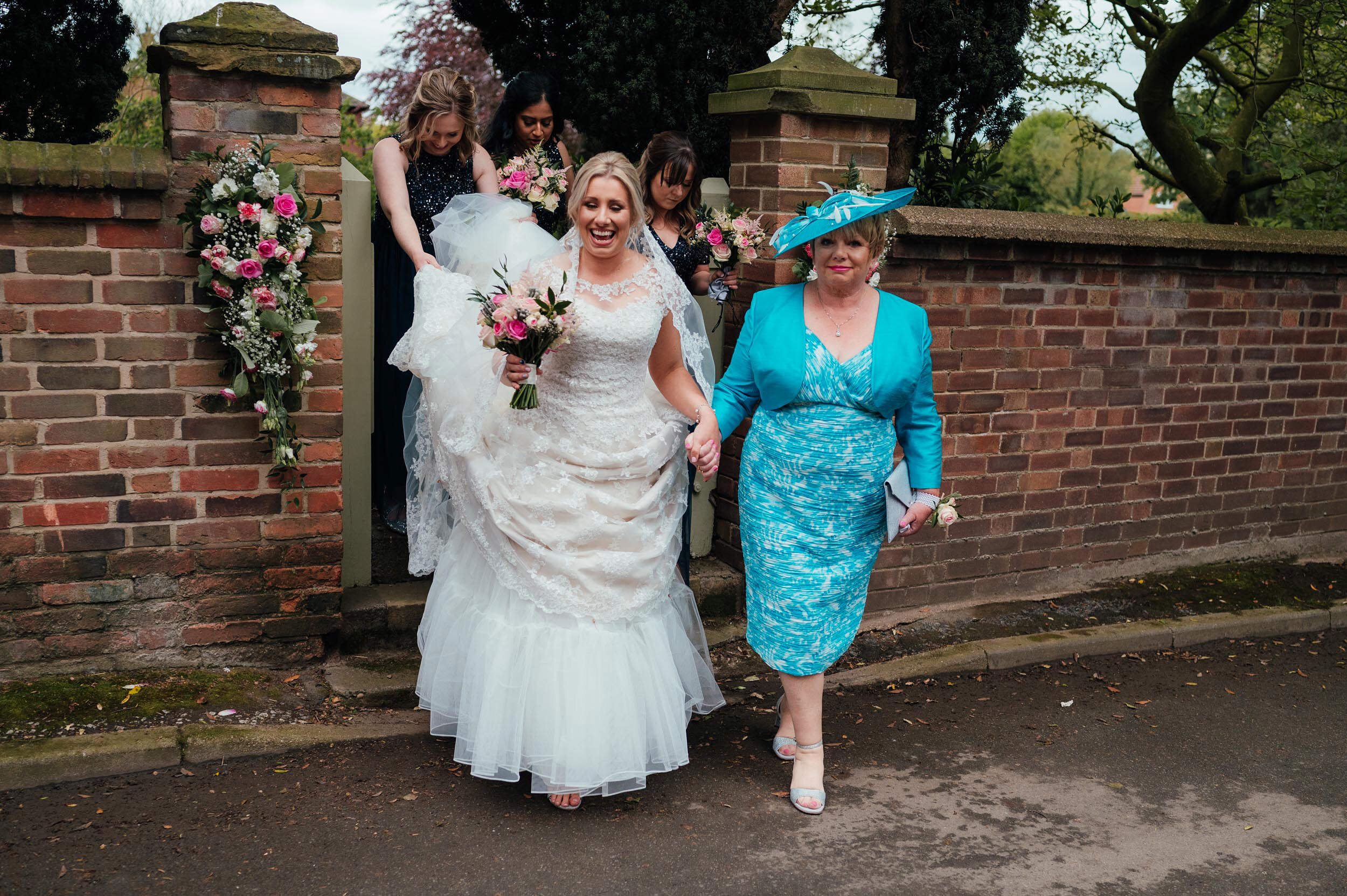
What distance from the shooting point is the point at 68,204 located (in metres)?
3.99

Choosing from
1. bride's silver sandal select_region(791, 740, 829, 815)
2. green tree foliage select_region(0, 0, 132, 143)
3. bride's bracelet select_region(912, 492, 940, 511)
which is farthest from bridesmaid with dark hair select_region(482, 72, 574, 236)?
green tree foliage select_region(0, 0, 132, 143)

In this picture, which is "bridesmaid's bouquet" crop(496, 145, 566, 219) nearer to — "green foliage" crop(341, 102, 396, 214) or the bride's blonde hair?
the bride's blonde hair

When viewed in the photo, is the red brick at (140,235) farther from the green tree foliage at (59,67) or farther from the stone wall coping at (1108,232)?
the green tree foliage at (59,67)

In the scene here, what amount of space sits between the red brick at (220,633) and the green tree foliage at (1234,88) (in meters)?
6.41

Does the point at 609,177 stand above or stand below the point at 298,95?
below

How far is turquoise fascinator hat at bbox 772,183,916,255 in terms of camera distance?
3.74m

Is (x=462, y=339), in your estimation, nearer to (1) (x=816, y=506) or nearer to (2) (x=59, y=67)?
(1) (x=816, y=506)

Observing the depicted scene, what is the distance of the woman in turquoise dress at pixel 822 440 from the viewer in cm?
386

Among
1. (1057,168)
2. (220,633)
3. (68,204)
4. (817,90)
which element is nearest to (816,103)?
(817,90)

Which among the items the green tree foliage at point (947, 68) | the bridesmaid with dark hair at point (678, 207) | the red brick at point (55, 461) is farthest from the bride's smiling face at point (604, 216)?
the green tree foliage at point (947, 68)

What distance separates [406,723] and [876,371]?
7.19 feet

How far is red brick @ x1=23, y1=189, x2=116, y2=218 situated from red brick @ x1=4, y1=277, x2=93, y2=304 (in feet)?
0.73

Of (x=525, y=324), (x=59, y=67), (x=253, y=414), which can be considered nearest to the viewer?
(x=525, y=324)

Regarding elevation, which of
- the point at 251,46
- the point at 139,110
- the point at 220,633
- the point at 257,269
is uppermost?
the point at 139,110
